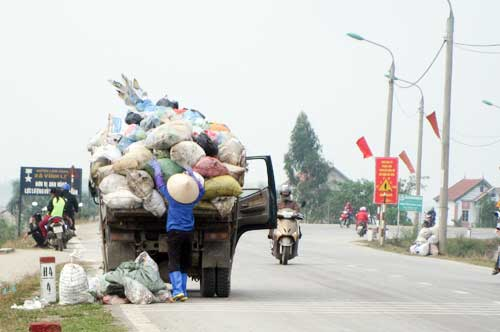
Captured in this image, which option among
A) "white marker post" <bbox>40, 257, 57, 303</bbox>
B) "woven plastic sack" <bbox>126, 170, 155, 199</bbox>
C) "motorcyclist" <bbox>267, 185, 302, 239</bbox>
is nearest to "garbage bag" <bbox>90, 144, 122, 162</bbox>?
"woven plastic sack" <bbox>126, 170, 155, 199</bbox>

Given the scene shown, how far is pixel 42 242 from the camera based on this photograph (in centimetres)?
3400

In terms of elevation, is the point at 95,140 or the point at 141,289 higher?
the point at 95,140

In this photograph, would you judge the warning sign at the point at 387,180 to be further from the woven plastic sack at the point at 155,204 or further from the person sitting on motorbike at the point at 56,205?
the woven plastic sack at the point at 155,204

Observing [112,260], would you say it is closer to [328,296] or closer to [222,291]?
[222,291]

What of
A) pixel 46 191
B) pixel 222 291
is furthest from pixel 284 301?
pixel 46 191

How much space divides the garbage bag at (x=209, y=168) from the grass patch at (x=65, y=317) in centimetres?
244

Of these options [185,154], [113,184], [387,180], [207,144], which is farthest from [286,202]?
[387,180]

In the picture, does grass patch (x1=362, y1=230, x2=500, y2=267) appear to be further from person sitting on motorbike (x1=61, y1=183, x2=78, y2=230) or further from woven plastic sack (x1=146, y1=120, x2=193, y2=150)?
woven plastic sack (x1=146, y1=120, x2=193, y2=150)

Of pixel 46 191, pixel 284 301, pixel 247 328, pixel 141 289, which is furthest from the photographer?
pixel 46 191

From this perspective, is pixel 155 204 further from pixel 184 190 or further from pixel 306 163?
pixel 306 163

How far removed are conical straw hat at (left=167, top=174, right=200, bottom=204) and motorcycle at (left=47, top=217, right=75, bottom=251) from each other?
1666 centimetres

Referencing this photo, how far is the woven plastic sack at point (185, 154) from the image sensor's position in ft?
53.1

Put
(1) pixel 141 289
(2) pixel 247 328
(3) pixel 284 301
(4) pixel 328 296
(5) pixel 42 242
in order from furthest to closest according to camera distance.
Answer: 1. (5) pixel 42 242
2. (4) pixel 328 296
3. (3) pixel 284 301
4. (1) pixel 141 289
5. (2) pixel 247 328

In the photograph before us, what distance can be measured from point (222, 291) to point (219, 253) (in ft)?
2.37
